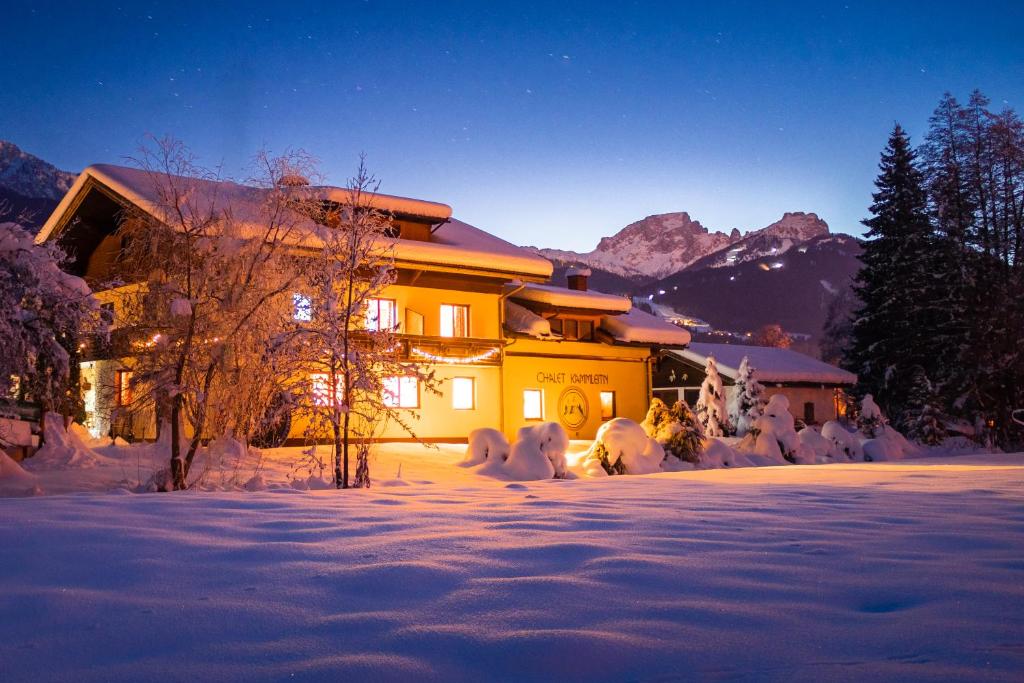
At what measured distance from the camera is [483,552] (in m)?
4.59

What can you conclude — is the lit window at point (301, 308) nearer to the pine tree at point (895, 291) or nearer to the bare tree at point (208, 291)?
the bare tree at point (208, 291)

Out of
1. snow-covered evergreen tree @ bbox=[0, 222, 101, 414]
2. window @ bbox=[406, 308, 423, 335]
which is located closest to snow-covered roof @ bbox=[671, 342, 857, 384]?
window @ bbox=[406, 308, 423, 335]

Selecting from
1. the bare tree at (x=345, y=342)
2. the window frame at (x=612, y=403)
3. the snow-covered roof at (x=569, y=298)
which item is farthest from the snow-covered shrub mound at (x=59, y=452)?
the window frame at (x=612, y=403)

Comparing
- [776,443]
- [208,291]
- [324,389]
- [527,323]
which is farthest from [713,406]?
[208,291]

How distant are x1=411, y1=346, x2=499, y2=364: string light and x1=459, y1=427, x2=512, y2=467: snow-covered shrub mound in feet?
18.5

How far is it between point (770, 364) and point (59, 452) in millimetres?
32649

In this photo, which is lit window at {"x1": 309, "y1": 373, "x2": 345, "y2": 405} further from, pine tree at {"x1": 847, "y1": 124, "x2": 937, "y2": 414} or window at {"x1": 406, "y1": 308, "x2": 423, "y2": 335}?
pine tree at {"x1": 847, "y1": 124, "x2": 937, "y2": 414}

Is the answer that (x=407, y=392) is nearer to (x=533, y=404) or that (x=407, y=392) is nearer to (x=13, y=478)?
(x=533, y=404)

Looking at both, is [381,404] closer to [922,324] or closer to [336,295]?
[336,295]

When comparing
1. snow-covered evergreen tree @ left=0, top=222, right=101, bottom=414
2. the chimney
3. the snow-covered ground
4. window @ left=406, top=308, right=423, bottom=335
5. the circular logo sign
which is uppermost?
the chimney

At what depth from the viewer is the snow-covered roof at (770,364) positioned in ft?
125

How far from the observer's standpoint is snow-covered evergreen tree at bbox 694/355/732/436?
1100 inches

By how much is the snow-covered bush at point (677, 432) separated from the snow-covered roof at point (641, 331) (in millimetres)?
7849

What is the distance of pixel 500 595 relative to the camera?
3.62 m
